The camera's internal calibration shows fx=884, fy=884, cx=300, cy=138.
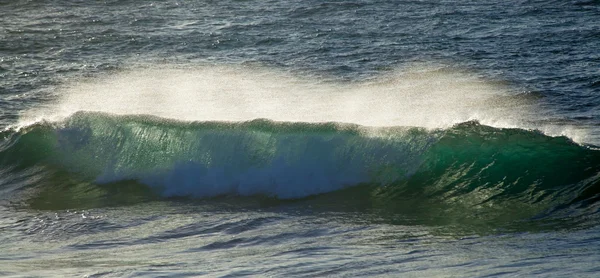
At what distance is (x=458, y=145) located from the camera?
39.9 ft

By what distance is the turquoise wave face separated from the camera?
11.2 metres

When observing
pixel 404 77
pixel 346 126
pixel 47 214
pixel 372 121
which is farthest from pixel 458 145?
pixel 404 77

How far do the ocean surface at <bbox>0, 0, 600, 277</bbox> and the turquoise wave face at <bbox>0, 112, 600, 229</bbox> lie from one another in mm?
30

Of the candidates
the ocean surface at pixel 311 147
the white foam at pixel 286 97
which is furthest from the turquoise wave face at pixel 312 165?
the white foam at pixel 286 97

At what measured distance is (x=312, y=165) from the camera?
494 inches

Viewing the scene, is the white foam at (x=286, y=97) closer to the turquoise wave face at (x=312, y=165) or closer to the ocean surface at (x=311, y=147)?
the ocean surface at (x=311, y=147)

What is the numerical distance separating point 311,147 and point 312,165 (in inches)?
14.2

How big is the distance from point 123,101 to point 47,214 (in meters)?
6.97

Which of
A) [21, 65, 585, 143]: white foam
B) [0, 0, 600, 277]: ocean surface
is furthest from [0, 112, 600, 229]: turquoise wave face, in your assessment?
[21, 65, 585, 143]: white foam

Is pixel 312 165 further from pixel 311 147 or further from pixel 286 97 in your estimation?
pixel 286 97

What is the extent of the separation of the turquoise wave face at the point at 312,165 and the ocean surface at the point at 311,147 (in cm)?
3

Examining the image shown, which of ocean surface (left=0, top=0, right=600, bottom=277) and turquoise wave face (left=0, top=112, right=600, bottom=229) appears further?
turquoise wave face (left=0, top=112, right=600, bottom=229)

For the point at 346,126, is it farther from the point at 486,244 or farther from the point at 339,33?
the point at 339,33

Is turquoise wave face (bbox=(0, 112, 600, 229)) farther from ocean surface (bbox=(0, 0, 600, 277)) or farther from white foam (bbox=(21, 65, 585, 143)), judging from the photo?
white foam (bbox=(21, 65, 585, 143))
